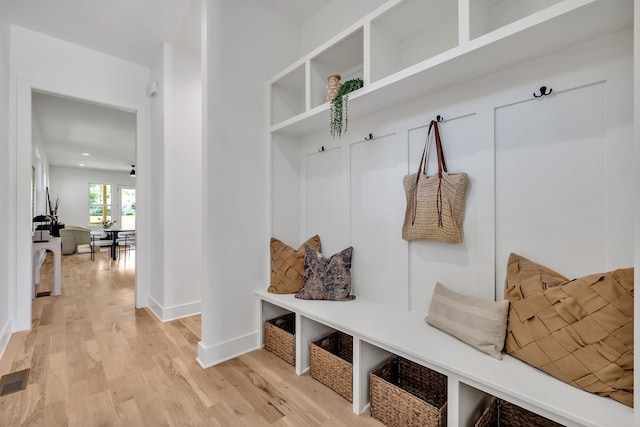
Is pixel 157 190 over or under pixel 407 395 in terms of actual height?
over

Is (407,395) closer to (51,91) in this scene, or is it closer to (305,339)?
(305,339)

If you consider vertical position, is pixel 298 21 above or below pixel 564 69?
above

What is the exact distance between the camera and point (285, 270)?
2.16 meters

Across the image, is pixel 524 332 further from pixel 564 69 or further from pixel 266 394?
pixel 266 394

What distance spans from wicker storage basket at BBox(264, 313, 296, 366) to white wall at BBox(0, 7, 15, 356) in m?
1.97

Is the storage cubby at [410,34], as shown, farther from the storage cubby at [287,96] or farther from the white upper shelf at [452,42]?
the storage cubby at [287,96]

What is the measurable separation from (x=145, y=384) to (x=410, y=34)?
2672mm

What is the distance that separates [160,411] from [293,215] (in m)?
1.53

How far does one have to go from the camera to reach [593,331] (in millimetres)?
1005

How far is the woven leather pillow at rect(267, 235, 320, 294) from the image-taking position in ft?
7.04

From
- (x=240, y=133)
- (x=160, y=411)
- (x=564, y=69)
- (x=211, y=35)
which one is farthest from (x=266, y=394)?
(x=211, y=35)

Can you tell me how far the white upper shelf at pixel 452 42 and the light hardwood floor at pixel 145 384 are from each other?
1.75 meters

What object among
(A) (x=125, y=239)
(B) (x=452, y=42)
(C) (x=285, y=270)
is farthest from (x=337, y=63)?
(A) (x=125, y=239)

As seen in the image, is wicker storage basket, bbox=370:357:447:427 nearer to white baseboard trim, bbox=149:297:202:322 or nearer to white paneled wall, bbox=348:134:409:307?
white paneled wall, bbox=348:134:409:307
